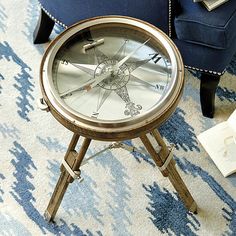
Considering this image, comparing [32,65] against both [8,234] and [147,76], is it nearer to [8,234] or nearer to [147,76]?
[8,234]

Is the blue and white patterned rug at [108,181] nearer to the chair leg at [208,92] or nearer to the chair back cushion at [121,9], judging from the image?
the chair leg at [208,92]

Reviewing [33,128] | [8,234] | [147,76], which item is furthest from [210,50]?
[8,234]

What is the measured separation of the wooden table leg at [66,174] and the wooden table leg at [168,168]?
0.13m

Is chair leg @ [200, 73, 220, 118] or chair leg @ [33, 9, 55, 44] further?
chair leg @ [33, 9, 55, 44]

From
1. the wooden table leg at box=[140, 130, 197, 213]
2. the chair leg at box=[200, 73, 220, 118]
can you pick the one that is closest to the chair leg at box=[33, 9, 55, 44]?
the chair leg at box=[200, 73, 220, 118]

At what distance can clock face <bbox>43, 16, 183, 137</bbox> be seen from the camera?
975mm

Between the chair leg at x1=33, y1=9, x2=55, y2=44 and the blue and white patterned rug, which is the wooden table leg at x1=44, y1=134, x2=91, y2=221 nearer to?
the blue and white patterned rug

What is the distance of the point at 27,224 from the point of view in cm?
131

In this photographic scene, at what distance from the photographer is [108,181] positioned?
137 centimetres

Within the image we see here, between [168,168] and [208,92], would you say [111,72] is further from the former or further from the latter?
[208,92]

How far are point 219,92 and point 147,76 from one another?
1.83ft

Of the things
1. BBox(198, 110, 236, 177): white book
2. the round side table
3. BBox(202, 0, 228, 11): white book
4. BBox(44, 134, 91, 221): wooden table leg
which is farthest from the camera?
BBox(198, 110, 236, 177): white book

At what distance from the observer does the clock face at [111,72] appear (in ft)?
3.20

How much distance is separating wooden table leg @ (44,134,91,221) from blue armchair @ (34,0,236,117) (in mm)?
369
